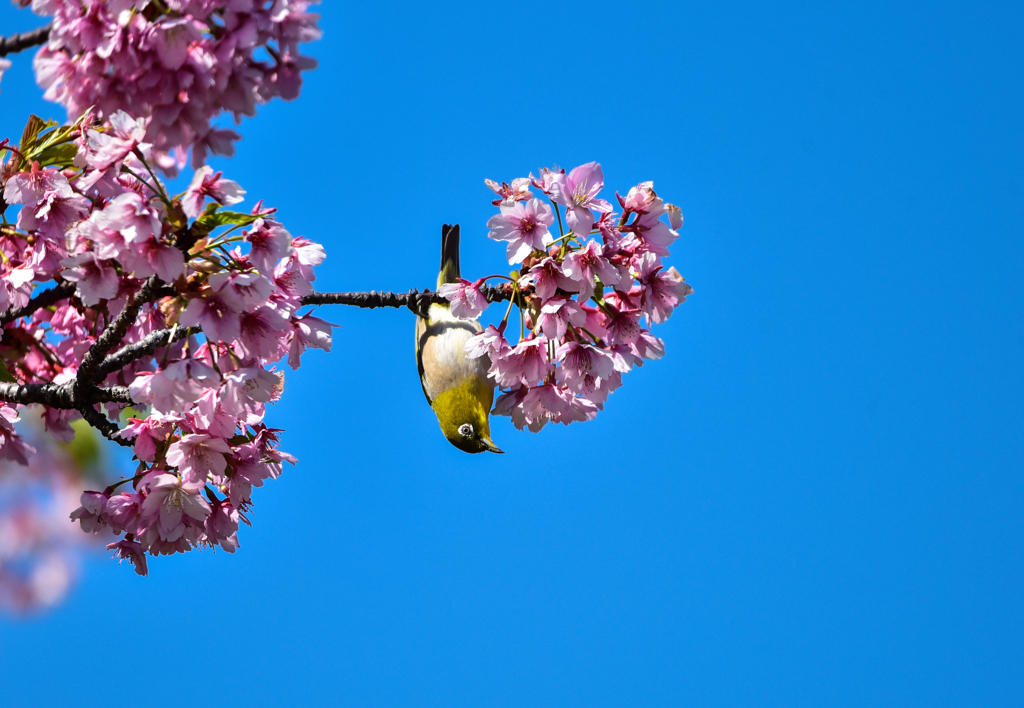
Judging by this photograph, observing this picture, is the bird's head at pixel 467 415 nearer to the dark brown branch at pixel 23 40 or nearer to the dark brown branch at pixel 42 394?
the dark brown branch at pixel 42 394

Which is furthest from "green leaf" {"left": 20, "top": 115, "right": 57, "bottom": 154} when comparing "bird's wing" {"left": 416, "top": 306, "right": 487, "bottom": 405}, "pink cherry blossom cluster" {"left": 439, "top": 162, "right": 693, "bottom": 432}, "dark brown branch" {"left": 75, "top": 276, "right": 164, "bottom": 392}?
"bird's wing" {"left": 416, "top": 306, "right": 487, "bottom": 405}

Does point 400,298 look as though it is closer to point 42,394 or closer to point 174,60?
point 42,394

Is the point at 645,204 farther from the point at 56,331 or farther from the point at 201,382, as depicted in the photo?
the point at 56,331

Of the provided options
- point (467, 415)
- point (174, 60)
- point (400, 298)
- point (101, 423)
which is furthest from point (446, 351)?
point (174, 60)

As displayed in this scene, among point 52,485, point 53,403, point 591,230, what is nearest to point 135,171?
point 53,403

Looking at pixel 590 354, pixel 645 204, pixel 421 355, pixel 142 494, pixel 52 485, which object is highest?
pixel 52 485

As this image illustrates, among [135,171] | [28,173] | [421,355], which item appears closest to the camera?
[135,171]

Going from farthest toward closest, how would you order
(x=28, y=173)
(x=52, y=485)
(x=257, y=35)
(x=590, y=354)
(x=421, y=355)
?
(x=52, y=485), (x=421, y=355), (x=590, y=354), (x=28, y=173), (x=257, y=35)

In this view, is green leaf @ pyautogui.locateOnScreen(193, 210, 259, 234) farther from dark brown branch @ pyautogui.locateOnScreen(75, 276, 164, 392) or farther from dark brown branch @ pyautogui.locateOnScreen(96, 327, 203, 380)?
dark brown branch @ pyautogui.locateOnScreen(96, 327, 203, 380)
